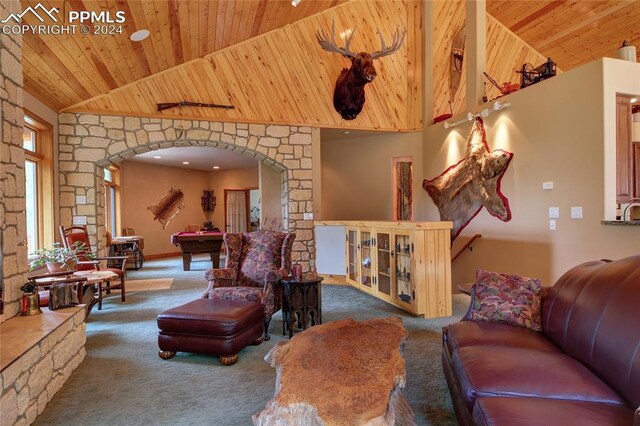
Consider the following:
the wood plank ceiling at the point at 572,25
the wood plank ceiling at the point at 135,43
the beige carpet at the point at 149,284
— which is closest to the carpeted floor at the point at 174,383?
the beige carpet at the point at 149,284

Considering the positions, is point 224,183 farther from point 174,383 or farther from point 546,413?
point 546,413

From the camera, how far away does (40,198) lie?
5273 millimetres

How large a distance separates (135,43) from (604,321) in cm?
539

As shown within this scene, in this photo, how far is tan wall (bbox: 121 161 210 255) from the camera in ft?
33.8

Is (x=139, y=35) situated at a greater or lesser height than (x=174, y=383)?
greater

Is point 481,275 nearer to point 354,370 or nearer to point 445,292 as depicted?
point 354,370

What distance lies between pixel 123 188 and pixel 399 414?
10254 millimetres

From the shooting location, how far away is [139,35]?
14.3 ft

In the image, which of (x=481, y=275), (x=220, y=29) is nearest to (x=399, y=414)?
(x=481, y=275)

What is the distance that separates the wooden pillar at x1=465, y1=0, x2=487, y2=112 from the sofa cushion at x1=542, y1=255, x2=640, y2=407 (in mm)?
3855

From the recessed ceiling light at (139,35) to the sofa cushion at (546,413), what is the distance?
4.94 m

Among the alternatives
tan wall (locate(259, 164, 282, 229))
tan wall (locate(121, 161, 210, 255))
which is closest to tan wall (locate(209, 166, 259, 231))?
tan wall (locate(121, 161, 210, 255))

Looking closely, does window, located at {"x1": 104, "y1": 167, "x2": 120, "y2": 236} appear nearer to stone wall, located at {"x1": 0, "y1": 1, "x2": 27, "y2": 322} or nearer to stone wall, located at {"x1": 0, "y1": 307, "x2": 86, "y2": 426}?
stone wall, located at {"x1": 0, "y1": 1, "x2": 27, "y2": 322}

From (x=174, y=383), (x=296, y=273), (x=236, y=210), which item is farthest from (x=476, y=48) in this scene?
(x=236, y=210)
